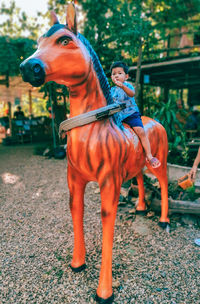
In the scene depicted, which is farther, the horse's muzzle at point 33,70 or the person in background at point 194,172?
the person in background at point 194,172

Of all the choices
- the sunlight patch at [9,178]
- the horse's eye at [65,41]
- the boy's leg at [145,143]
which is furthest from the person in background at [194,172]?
the sunlight patch at [9,178]

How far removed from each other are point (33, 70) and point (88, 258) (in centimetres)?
204

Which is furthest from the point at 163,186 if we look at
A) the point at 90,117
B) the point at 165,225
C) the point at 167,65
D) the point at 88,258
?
the point at 167,65

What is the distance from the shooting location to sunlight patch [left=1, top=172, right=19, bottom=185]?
559 centimetres

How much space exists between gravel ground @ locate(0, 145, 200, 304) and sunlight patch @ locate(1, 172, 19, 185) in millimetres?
1398

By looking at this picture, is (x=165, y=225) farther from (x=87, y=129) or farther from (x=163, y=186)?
(x=87, y=129)

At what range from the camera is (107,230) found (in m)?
1.93

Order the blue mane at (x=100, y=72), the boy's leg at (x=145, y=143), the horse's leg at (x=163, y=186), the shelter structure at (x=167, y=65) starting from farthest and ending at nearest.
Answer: the shelter structure at (x=167, y=65) < the horse's leg at (x=163, y=186) < the boy's leg at (x=145, y=143) < the blue mane at (x=100, y=72)

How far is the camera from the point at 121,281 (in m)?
2.16

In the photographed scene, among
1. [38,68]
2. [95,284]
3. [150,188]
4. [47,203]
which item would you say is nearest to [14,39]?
[47,203]

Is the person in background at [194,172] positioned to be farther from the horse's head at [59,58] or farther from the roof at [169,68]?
the roof at [169,68]

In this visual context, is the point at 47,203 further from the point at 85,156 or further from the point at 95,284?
the point at 85,156

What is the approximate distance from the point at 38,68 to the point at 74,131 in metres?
0.58

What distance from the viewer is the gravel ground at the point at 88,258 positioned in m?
2.02
